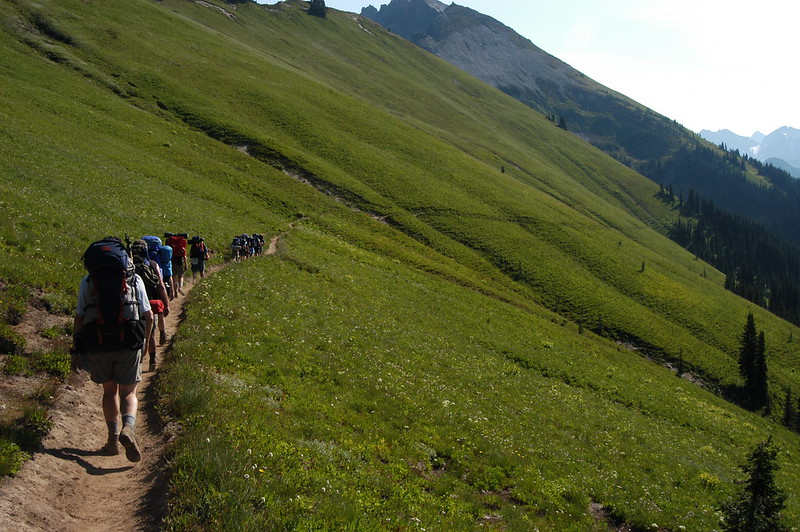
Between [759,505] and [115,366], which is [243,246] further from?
[759,505]

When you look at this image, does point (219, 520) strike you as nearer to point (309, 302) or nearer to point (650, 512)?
point (650, 512)

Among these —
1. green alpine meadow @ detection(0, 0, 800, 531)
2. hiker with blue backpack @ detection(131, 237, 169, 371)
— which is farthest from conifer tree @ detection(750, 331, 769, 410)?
hiker with blue backpack @ detection(131, 237, 169, 371)

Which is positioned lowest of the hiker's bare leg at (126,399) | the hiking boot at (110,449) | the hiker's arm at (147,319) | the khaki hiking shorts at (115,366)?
the hiking boot at (110,449)

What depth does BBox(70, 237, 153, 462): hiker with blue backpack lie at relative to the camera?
8.32 metres

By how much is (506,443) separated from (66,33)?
326ft

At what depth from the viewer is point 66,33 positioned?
77.9m

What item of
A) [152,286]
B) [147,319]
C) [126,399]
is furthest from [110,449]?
[152,286]

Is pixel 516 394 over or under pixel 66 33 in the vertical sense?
under

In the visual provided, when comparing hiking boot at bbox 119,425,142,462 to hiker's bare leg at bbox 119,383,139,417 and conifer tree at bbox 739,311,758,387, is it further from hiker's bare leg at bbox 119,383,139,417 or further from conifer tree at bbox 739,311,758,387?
conifer tree at bbox 739,311,758,387

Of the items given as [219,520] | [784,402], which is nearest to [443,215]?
[784,402]

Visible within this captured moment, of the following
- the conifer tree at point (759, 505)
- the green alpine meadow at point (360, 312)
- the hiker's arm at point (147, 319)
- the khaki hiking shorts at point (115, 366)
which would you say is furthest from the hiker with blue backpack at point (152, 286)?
the conifer tree at point (759, 505)

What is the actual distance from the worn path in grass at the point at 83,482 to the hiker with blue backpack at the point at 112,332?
0.42 metres

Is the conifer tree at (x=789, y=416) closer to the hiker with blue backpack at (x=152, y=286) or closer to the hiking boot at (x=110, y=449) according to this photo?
the hiker with blue backpack at (x=152, y=286)

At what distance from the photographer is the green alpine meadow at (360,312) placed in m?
11.0
